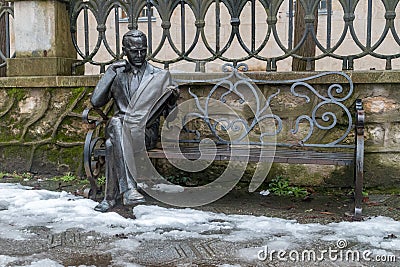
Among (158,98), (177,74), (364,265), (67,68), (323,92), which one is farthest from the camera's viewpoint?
(67,68)

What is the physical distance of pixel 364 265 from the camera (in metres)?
2.85

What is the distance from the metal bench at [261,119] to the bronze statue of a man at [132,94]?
0.20 metres

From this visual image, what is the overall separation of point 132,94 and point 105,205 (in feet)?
3.24

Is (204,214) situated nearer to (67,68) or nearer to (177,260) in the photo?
(177,260)

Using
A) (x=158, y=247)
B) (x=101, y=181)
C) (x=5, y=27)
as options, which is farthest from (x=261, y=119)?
(x=5, y=27)

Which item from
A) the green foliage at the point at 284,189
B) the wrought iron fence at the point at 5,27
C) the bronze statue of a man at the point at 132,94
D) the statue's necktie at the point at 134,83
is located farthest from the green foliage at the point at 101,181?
the wrought iron fence at the point at 5,27

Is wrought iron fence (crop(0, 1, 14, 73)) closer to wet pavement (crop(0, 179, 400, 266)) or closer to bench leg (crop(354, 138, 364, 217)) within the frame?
wet pavement (crop(0, 179, 400, 266))

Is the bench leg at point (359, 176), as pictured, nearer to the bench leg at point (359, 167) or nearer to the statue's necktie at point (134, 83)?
the bench leg at point (359, 167)

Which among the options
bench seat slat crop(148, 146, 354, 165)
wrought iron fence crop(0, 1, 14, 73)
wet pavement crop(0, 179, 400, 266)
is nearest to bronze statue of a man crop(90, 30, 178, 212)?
bench seat slat crop(148, 146, 354, 165)

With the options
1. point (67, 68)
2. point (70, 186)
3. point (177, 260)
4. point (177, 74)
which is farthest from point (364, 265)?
point (67, 68)

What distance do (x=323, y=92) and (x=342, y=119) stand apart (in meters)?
0.31

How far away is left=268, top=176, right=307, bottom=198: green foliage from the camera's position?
462 centimetres

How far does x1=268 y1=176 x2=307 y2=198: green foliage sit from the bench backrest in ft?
1.23

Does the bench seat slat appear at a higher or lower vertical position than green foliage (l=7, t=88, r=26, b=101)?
lower
